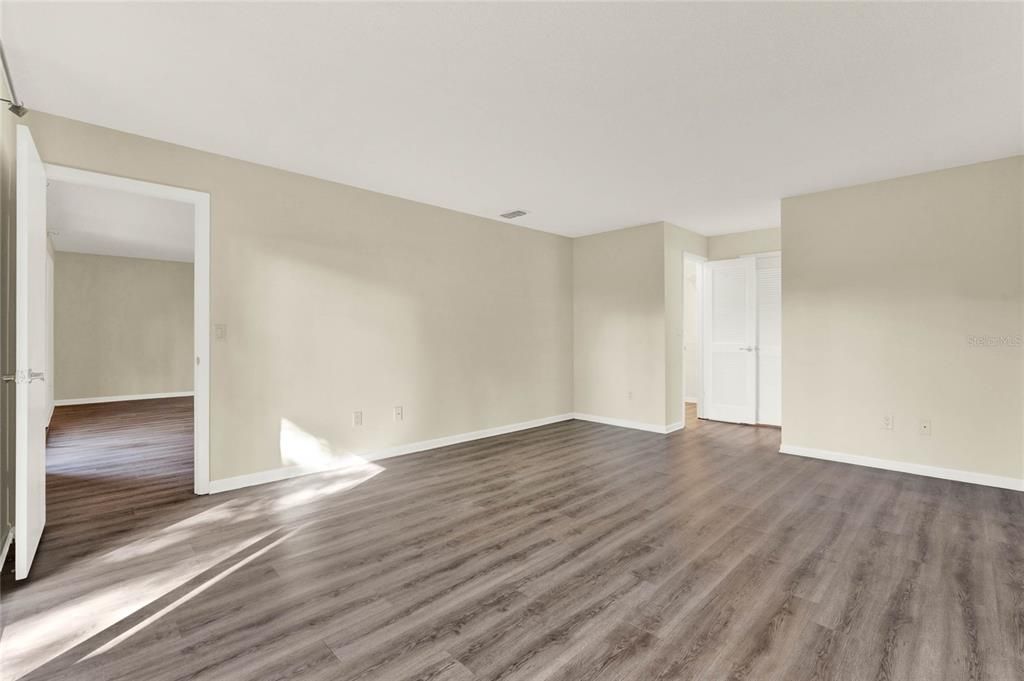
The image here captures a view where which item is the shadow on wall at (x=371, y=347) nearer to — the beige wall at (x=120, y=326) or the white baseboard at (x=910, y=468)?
the white baseboard at (x=910, y=468)

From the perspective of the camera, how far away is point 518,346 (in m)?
5.82

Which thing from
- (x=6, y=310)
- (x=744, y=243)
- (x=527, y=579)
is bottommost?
(x=527, y=579)

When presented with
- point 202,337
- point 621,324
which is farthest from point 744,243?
point 202,337

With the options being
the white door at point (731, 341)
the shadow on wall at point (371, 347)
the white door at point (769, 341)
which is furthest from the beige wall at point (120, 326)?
the white door at point (769, 341)

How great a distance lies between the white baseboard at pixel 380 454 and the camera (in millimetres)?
3551

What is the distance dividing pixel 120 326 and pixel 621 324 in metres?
8.92

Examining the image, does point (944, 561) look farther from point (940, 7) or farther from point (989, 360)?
point (940, 7)

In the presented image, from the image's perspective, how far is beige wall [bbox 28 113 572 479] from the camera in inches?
137

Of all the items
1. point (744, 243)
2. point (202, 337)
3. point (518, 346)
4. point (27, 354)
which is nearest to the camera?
point (27, 354)

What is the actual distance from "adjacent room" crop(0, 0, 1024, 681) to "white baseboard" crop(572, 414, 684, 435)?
0.14ft

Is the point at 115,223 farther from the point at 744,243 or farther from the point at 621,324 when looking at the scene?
the point at 744,243

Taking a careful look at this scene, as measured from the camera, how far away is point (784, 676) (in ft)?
5.25

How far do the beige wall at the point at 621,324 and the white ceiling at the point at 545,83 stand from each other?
73.1 inches

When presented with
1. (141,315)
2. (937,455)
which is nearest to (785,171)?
(937,455)
